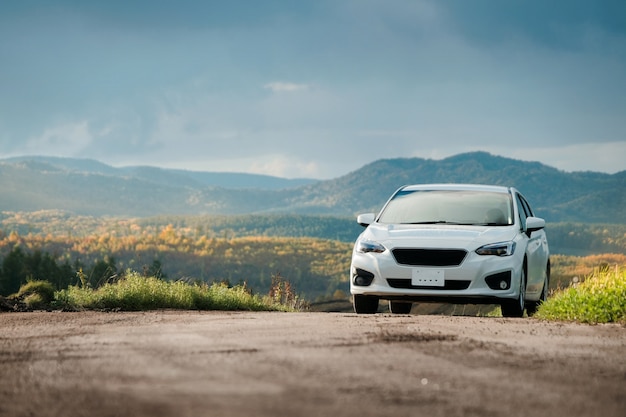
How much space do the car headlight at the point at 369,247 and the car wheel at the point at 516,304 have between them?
1800 mm

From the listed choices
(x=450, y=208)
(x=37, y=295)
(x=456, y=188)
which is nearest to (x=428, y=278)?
(x=450, y=208)

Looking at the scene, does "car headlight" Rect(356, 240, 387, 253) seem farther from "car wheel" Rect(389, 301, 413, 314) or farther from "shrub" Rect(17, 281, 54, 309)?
"shrub" Rect(17, 281, 54, 309)

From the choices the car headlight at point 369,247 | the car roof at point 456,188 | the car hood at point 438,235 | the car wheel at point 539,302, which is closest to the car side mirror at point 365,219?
the car hood at point 438,235

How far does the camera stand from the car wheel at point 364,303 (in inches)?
501

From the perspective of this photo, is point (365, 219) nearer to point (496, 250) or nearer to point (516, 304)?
point (496, 250)

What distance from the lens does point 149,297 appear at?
14469 mm

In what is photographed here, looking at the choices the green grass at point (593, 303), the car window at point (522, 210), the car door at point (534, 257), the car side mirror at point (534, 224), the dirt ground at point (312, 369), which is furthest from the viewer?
the car window at point (522, 210)

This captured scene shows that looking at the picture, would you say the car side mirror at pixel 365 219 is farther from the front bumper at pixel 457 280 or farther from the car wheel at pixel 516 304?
the car wheel at pixel 516 304

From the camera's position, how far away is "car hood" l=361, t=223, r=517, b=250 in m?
12.1

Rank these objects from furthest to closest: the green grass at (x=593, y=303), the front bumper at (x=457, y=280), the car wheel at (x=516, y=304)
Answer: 1. the car wheel at (x=516, y=304)
2. the front bumper at (x=457, y=280)
3. the green grass at (x=593, y=303)

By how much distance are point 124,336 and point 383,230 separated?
197 inches

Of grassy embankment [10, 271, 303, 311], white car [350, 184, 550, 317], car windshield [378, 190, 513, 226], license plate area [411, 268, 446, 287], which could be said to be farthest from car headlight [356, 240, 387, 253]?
Result: grassy embankment [10, 271, 303, 311]

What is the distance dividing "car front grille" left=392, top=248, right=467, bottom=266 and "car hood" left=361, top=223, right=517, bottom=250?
0.08 meters

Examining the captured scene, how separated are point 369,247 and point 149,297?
4026 millimetres
